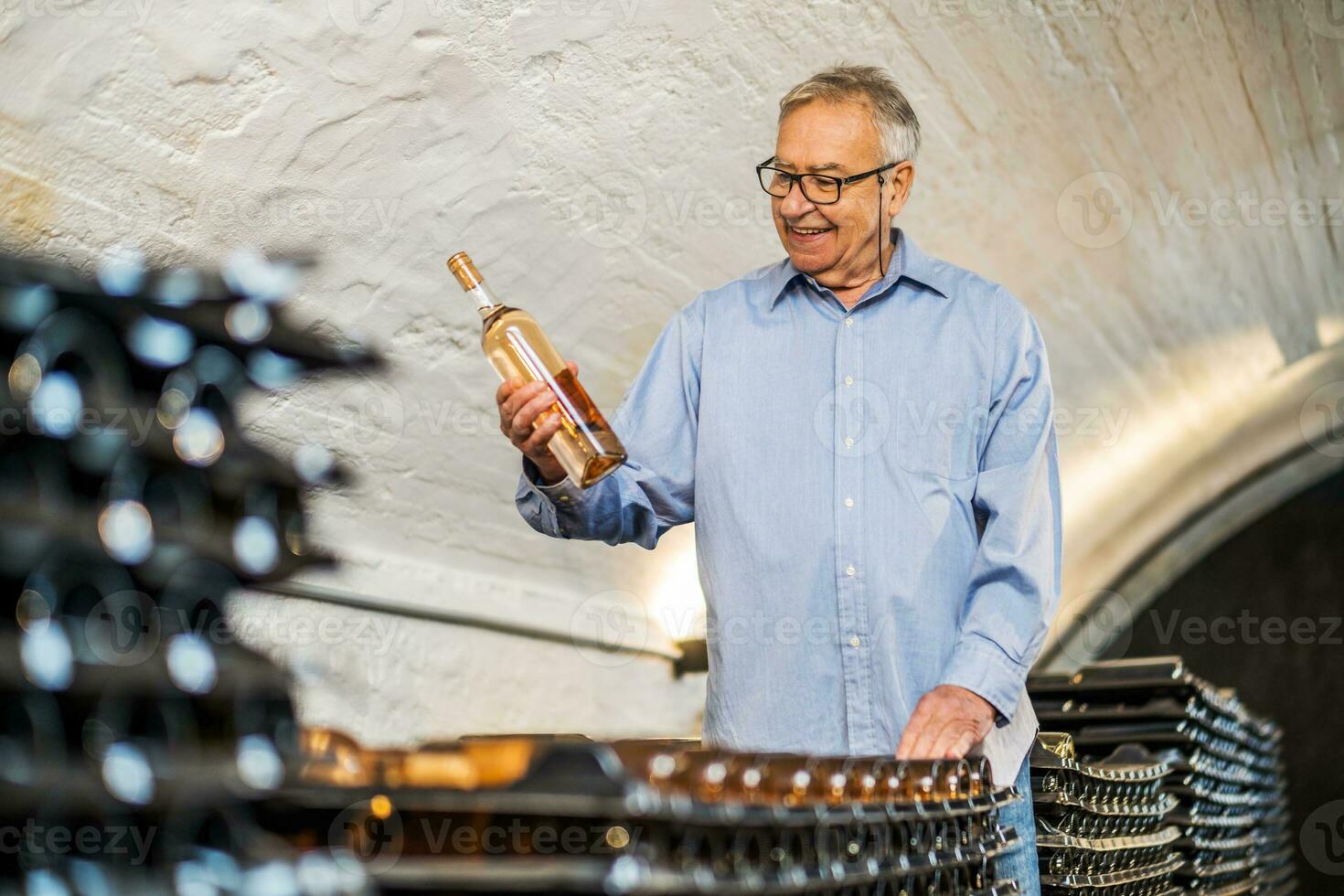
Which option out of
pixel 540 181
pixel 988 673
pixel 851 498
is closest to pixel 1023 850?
pixel 988 673

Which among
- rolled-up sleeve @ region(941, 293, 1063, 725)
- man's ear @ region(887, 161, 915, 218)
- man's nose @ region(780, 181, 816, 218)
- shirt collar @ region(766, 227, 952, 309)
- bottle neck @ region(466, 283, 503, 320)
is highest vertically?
man's ear @ region(887, 161, 915, 218)

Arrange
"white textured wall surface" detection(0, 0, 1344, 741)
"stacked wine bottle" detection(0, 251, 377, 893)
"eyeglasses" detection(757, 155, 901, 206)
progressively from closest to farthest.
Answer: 1. "stacked wine bottle" detection(0, 251, 377, 893)
2. "eyeglasses" detection(757, 155, 901, 206)
3. "white textured wall surface" detection(0, 0, 1344, 741)

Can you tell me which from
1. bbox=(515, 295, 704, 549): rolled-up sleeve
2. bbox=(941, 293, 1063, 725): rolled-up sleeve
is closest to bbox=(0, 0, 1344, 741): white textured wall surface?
bbox=(515, 295, 704, 549): rolled-up sleeve

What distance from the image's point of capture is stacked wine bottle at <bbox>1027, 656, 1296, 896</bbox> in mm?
2338

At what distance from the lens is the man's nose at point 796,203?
224 cm

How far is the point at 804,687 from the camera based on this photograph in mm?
2072

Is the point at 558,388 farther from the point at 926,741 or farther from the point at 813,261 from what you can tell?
the point at 813,261

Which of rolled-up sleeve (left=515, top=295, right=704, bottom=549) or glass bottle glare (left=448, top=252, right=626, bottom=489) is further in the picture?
rolled-up sleeve (left=515, top=295, right=704, bottom=549)

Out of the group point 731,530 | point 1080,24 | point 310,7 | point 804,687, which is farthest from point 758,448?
point 1080,24

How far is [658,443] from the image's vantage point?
2279 millimetres

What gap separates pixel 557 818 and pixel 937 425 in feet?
4.49

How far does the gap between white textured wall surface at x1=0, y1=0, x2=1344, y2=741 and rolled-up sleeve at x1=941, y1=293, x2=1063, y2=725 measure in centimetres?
98

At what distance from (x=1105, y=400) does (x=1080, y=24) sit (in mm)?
2800

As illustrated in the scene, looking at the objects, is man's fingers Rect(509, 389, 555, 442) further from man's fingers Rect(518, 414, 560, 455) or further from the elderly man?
the elderly man
